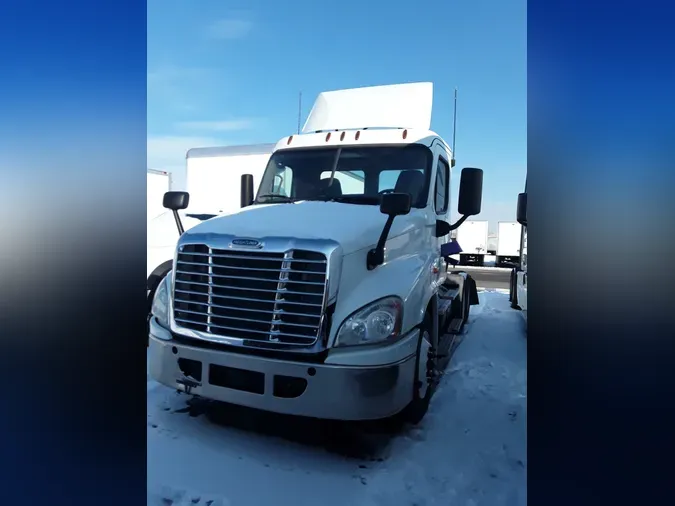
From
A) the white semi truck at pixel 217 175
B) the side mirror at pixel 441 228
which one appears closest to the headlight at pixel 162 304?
the side mirror at pixel 441 228

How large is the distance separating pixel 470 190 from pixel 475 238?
20.0 m

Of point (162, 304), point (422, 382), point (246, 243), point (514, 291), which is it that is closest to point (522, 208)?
point (422, 382)

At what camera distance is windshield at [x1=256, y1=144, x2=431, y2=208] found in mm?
4395

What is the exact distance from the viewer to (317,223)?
344 centimetres

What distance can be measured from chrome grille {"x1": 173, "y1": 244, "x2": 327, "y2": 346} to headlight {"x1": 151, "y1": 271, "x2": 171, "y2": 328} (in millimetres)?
182

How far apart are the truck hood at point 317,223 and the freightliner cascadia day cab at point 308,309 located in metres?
0.01

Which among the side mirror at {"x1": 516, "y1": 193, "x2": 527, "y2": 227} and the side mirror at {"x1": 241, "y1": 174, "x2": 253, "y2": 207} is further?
the side mirror at {"x1": 516, "y1": 193, "x2": 527, "y2": 227}

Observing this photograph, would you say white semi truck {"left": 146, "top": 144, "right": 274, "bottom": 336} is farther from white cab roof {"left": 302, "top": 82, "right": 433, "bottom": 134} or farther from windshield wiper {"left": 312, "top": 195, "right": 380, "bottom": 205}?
windshield wiper {"left": 312, "top": 195, "right": 380, "bottom": 205}

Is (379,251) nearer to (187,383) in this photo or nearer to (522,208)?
(187,383)

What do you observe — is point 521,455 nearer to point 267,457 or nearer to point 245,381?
point 267,457

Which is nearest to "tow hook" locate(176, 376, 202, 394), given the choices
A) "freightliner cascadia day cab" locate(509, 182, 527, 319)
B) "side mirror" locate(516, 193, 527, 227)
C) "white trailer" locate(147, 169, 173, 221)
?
"side mirror" locate(516, 193, 527, 227)

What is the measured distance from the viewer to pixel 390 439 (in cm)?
343

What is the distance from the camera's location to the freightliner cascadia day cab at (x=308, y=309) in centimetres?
298
